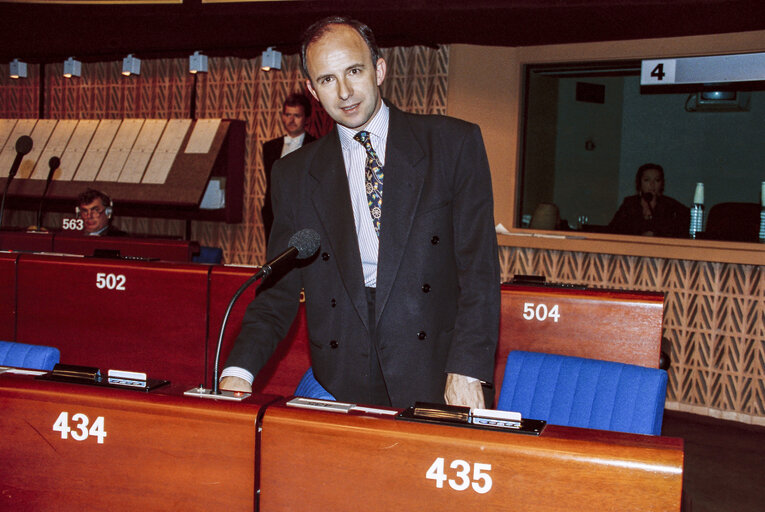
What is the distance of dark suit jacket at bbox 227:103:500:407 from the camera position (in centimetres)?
184

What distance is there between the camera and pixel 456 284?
1.95m

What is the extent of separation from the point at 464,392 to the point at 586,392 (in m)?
0.55

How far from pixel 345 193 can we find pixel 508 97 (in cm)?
530

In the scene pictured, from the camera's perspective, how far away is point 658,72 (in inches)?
252

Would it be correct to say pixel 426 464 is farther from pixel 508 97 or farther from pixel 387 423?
pixel 508 97

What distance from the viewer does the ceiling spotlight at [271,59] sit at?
741 centimetres

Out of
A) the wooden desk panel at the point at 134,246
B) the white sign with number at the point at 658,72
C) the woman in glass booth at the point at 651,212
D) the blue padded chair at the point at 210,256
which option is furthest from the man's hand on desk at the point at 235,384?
the white sign with number at the point at 658,72

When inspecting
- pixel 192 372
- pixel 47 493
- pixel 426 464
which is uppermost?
pixel 426 464

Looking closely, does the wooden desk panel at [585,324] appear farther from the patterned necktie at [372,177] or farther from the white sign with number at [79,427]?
the white sign with number at [79,427]

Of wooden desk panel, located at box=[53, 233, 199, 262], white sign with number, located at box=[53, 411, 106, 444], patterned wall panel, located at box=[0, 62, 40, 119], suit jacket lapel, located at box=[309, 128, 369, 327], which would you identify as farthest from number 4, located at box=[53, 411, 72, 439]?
patterned wall panel, located at box=[0, 62, 40, 119]

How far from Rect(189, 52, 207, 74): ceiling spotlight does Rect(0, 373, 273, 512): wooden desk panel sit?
23.4 feet

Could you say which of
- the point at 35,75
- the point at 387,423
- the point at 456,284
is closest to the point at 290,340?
the point at 456,284

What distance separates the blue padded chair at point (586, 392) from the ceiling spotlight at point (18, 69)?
29.1 feet

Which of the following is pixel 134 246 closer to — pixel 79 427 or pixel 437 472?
pixel 79 427
